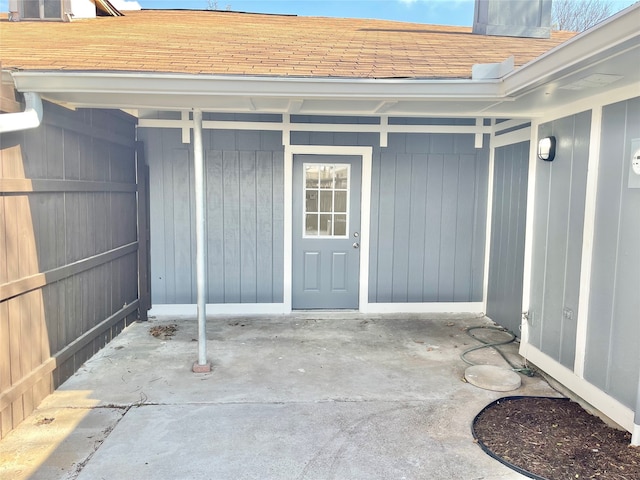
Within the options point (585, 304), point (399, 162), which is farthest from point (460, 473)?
point (399, 162)

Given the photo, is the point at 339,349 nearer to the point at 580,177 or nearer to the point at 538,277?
the point at 538,277

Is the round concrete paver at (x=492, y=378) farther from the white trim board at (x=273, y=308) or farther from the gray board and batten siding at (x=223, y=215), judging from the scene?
the gray board and batten siding at (x=223, y=215)

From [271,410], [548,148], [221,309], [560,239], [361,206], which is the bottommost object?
[271,410]

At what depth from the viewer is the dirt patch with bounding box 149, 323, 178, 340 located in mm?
4316

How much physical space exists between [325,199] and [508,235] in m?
2.03

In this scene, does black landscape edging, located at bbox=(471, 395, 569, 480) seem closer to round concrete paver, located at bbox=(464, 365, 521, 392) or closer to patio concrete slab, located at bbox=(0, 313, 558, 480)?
patio concrete slab, located at bbox=(0, 313, 558, 480)

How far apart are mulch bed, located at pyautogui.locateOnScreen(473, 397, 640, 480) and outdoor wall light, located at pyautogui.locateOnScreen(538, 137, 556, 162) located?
178 cm

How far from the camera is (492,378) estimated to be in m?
3.30

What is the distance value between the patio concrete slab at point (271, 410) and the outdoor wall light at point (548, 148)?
173 centimetres

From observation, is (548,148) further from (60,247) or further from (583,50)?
(60,247)

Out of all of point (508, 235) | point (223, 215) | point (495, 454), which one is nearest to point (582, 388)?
point (495, 454)

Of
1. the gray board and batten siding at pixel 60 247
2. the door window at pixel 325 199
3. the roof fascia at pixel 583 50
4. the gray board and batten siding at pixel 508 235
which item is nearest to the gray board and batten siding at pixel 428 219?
the gray board and batten siding at pixel 508 235

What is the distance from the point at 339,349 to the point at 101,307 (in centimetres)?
217

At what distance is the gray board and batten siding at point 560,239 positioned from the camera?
306 centimetres
